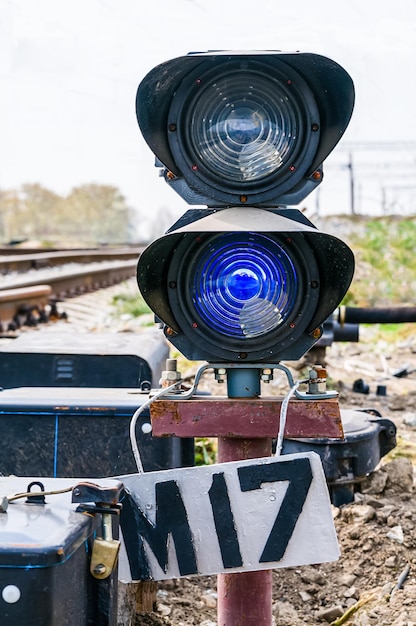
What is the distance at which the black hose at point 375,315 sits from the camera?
5.05 meters

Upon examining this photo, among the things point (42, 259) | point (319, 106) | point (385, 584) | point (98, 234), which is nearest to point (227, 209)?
point (319, 106)

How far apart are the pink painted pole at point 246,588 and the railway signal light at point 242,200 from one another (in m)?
0.20

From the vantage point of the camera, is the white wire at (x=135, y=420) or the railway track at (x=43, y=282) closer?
the white wire at (x=135, y=420)

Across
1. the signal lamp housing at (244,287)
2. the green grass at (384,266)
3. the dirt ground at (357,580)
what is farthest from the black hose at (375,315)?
the green grass at (384,266)

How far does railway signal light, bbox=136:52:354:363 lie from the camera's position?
1942mm

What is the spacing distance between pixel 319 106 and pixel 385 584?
1921mm

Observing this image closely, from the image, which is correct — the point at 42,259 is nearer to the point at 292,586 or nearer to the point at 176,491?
the point at 292,586

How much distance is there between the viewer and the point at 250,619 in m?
2.00

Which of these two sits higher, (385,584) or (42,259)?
(42,259)

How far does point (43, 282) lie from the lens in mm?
12617

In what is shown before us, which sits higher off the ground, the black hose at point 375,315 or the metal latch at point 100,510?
the black hose at point 375,315

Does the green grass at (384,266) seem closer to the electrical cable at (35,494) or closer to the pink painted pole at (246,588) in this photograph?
the pink painted pole at (246,588)

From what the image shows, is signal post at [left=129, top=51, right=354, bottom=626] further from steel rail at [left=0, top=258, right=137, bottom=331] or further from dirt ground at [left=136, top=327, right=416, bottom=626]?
steel rail at [left=0, top=258, right=137, bottom=331]

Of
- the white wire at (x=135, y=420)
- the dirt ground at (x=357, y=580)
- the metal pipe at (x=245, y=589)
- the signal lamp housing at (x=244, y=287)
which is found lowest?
the dirt ground at (x=357, y=580)
